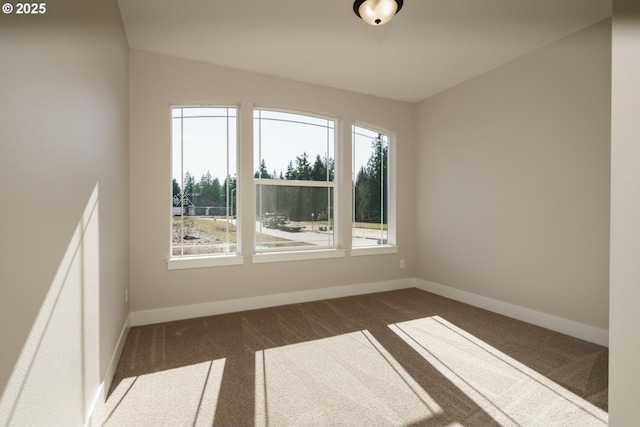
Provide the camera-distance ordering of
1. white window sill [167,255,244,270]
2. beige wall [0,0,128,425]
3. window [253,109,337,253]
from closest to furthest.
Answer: beige wall [0,0,128,425] → white window sill [167,255,244,270] → window [253,109,337,253]

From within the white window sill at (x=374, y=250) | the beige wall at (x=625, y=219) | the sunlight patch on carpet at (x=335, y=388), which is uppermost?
the beige wall at (x=625, y=219)

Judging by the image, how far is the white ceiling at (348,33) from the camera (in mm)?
2512

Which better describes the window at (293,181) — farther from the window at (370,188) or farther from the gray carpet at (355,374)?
the gray carpet at (355,374)

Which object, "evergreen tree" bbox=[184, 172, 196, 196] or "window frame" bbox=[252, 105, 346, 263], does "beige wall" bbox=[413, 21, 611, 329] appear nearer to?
"window frame" bbox=[252, 105, 346, 263]

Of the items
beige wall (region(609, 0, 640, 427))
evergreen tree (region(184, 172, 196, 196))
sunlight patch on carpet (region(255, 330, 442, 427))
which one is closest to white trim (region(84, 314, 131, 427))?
sunlight patch on carpet (region(255, 330, 442, 427))

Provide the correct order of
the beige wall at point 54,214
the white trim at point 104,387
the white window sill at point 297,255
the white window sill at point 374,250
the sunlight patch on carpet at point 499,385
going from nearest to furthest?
the beige wall at point 54,214
the white trim at point 104,387
the sunlight patch on carpet at point 499,385
the white window sill at point 297,255
the white window sill at point 374,250

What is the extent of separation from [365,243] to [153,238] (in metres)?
2.68

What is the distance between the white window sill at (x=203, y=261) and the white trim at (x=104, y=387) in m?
0.75

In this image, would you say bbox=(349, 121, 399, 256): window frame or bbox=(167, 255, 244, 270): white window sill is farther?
bbox=(349, 121, 399, 256): window frame

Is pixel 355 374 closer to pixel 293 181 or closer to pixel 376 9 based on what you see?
pixel 293 181

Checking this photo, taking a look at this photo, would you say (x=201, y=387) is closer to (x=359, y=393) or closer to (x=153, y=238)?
(x=359, y=393)

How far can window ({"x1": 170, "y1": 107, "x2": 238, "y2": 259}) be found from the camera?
3.43 meters

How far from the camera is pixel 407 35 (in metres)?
2.92

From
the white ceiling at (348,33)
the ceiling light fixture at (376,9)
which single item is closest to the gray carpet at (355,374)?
the ceiling light fixture at (376,9)
